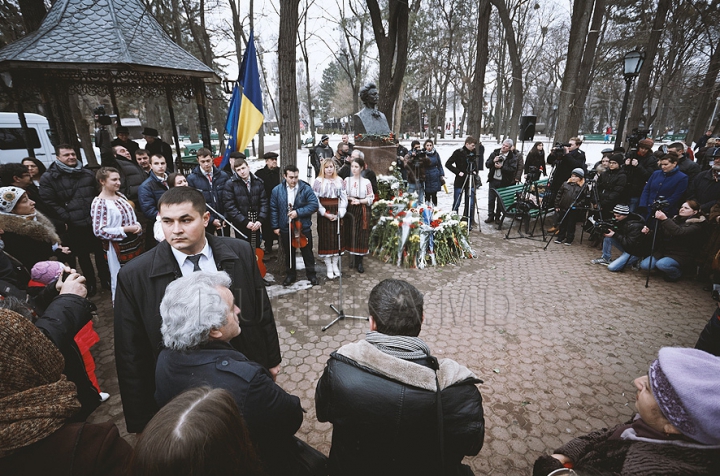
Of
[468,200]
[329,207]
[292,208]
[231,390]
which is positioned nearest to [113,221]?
[292,208]

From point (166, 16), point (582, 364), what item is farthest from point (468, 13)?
point (582, 364)

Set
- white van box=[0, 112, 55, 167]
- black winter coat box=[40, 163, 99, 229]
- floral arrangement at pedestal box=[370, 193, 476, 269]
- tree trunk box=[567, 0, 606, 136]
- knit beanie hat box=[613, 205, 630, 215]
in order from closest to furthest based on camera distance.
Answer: black winter coat box=[40, 163, 99, 229], knit beanie hat box=[613, 205, 630, 215], floral arrangement at pedestal box=[370, 193, 476, 269], white van box=[0, 112, 55, 167], tree trunk box=[567, 0, 606, 136]

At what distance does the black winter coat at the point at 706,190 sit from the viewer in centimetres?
533

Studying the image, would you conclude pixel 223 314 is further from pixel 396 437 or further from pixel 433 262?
pixel 433 262

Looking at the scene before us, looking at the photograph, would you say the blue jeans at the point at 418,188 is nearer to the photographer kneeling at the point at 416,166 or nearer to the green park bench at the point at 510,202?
the photographer kneeling at the point at 416,166

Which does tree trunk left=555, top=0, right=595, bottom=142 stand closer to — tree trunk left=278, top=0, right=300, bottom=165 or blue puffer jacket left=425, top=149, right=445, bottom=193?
blue puffer jacket left=425, top=149, right=445, bottom=193

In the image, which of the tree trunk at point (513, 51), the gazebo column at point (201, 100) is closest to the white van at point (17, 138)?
the gazebo column at point (201, 100)

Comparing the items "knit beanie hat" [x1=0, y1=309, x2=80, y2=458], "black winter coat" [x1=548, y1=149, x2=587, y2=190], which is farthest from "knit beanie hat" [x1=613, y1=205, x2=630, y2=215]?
"knit beanie hat" [x1=0, y1=309, x2=80, y2=458]

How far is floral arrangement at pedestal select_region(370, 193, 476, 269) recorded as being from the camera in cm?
614

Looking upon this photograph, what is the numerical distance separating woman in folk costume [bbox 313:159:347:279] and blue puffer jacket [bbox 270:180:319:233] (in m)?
0.21

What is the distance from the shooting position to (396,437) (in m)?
1.33

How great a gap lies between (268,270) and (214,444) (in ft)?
17.2

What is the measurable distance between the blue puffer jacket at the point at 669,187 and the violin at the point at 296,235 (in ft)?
20.5

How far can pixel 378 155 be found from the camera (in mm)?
8742
